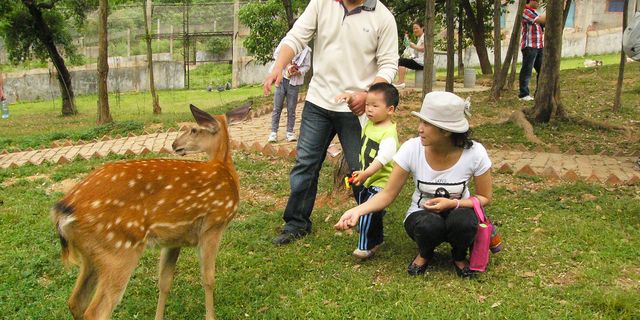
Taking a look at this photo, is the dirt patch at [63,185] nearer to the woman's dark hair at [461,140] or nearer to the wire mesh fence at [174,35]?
the woman's dark hair at [461,140]

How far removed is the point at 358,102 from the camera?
4480mm

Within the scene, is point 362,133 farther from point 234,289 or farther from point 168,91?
point 168,91

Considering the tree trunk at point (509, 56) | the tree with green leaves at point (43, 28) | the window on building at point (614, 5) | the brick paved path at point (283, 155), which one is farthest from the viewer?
the window on building at point (614, 5)

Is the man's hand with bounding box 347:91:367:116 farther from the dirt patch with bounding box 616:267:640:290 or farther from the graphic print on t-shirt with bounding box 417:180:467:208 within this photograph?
the dirt patch with bounding box 616:267:640:290

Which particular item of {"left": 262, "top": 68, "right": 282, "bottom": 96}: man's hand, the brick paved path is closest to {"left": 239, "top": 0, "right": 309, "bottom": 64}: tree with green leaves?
the brick paved path

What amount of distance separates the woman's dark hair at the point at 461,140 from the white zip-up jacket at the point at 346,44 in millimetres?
782

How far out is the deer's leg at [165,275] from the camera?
3770mm

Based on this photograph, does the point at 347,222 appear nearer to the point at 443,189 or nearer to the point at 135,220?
the point at 443,189

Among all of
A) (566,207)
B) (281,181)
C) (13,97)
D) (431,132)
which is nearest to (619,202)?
(566,207)

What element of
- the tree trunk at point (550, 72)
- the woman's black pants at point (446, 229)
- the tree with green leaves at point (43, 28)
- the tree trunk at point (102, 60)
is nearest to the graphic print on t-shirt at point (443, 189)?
the woman's black pants at point (446, 229)

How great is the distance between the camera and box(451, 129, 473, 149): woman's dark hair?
4.03m

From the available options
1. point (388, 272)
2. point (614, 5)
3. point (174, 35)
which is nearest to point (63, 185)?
point (388, 272)

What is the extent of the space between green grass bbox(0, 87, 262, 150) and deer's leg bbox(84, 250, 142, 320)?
7792 mm

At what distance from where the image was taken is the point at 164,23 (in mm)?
28609
